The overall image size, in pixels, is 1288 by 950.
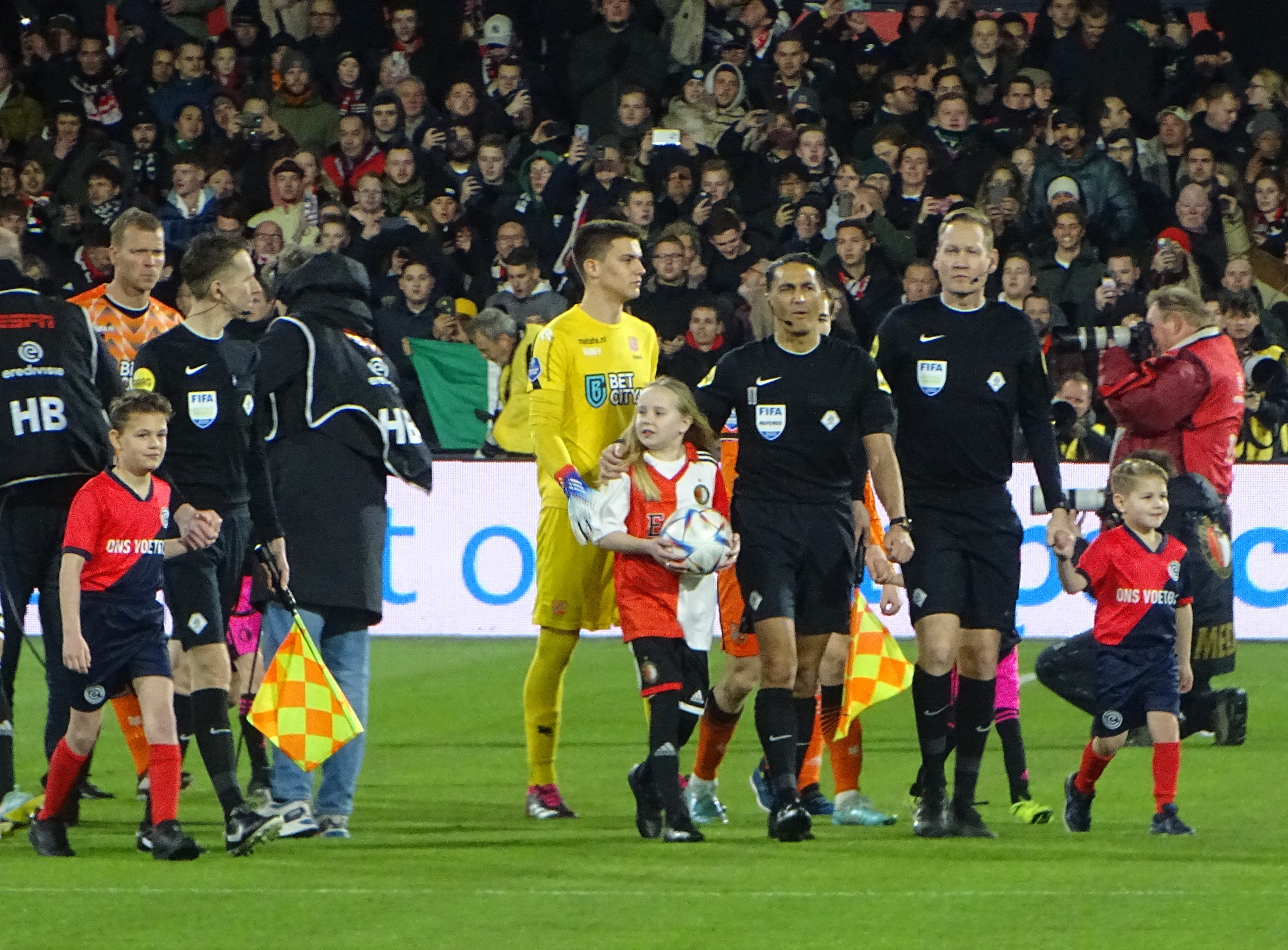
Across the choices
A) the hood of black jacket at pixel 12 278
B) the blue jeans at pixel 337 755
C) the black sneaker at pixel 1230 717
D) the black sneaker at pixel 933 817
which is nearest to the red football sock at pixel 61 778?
the blue jeans at pixel 337 755

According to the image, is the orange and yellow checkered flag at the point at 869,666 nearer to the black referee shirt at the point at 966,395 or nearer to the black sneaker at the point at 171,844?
the black referee shirt at the point at 966,395

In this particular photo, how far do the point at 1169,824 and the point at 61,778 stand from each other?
3622 millimetres

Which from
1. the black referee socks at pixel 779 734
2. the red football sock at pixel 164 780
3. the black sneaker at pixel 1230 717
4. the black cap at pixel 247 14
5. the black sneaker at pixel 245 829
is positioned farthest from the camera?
the black cap at pixel 247 14

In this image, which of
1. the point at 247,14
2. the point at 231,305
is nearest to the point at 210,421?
the point at 231,305

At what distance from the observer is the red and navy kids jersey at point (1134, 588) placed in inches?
303

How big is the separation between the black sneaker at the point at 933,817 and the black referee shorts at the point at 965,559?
1.88 ft

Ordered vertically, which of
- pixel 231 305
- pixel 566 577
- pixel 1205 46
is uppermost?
pixel 1205 46

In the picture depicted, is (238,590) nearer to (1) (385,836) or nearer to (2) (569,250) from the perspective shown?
(1) (385,836)

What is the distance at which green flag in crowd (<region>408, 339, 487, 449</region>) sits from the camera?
14.5 metres

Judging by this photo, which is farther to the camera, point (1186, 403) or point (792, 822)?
point (1186, 403)

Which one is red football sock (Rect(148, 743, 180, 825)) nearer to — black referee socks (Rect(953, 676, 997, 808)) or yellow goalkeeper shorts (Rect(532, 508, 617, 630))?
yellow goalkeeper shorts (Rect(532, 508, 617, 630))

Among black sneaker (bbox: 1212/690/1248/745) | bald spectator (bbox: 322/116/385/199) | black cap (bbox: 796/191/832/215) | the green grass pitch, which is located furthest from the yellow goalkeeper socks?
bald spectator (bbox: 322/116/385/199)

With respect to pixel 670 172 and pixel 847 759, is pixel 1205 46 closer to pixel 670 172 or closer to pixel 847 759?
pixel 670 172

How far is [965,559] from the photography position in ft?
24.3
